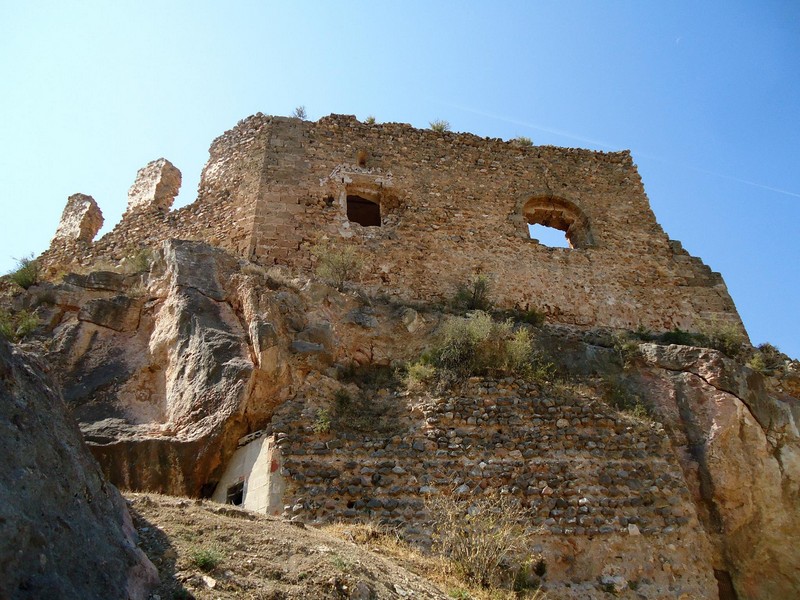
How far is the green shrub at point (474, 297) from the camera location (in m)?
10.5

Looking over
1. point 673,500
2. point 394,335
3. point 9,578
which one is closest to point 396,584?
point 9,578

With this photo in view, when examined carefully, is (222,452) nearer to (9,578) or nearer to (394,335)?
(394,335)

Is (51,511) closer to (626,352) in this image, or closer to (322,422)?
(322,422)

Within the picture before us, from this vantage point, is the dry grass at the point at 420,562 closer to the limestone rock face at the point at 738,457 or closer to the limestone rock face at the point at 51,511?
the limestone rock face at the point at 51,511

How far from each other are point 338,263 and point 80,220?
5.82 meters

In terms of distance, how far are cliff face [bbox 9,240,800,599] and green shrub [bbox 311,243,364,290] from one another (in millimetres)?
775

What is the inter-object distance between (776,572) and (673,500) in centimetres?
154

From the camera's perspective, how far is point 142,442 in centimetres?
681

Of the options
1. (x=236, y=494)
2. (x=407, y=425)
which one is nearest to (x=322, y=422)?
(x=407, y=425)

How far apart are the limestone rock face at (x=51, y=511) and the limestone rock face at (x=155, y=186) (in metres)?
8.91

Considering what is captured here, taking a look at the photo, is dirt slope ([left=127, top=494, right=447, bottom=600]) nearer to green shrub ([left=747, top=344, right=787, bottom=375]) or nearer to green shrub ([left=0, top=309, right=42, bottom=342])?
green shrub ([left=0, top=309, right=42, bottom=342])

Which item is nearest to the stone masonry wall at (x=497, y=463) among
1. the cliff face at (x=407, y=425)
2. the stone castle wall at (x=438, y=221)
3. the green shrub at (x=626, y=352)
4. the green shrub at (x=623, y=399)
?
the cliff face at (x=407, y=425)

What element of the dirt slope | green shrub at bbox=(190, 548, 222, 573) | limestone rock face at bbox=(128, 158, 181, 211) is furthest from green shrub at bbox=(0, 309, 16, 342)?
green shrub at bbox=(190, 548, 222, 573)

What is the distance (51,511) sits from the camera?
3.22 meters
